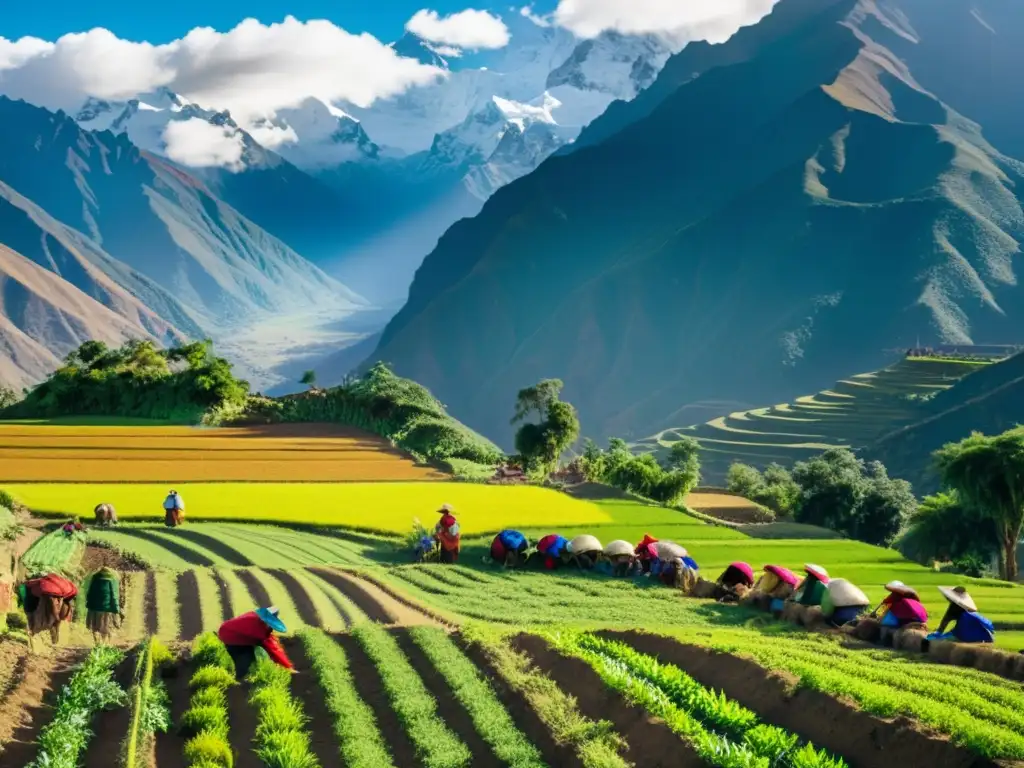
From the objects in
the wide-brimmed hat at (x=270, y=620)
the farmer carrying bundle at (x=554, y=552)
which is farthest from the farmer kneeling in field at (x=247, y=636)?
the farmer carrying bundle at (x=554, y=552)

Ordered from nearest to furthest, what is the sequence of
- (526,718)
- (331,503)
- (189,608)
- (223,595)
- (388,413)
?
(526,718)
(189,608)
(223,595)
(331,503)
(388,413)

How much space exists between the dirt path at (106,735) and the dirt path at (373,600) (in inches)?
294

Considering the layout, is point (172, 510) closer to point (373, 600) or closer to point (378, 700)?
point (373, 600)

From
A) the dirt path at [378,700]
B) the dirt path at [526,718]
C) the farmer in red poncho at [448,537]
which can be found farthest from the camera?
the farmer in red poncho at [448,537]

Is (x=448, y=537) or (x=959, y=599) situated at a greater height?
(x=959, y=599)

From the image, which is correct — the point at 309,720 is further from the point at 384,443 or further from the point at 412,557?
the point at 384,443

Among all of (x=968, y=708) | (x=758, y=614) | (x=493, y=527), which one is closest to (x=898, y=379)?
(x=493, y=527)

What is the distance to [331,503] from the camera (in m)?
49.3

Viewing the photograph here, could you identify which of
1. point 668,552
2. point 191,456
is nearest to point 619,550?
point 668,552

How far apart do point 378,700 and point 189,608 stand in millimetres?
10225

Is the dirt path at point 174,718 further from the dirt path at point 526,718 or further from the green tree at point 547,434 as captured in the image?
the green tree at point 547,434

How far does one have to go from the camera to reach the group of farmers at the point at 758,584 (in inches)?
792

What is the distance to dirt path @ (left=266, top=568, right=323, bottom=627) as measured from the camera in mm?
23594

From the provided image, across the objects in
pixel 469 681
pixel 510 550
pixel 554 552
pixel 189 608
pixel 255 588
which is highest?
pixel 554 552
